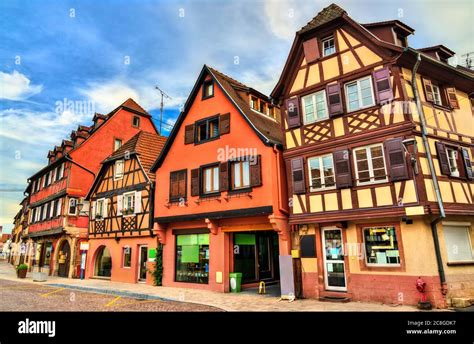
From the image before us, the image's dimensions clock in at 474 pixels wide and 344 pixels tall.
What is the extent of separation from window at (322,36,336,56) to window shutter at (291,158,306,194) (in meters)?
4.80

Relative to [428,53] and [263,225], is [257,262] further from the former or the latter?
[428,53]

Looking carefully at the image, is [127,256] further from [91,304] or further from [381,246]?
[381,246]

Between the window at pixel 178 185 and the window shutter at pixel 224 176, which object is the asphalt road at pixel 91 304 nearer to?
the window shutter at pixel 224 176

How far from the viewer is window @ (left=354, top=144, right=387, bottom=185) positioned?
11984 mm

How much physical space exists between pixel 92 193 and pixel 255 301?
17.9 m

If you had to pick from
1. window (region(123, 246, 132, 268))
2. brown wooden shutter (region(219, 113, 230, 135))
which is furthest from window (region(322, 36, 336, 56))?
window (region(123, 246, 132, 268))

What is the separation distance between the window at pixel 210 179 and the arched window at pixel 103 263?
37.3 feet

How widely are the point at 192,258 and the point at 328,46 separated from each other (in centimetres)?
1244

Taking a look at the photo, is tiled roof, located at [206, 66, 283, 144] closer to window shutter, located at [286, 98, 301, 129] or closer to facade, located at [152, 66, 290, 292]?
facade, located at [152, 66, 290, 292]

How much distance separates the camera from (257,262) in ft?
60.9

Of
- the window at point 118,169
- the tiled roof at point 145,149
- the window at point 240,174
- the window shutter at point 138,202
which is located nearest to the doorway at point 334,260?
the window at point 240,174

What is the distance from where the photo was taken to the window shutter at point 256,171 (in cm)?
1493

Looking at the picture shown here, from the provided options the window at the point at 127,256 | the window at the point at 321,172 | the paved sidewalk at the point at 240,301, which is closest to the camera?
the paved sidewalk at the point at 240,301
